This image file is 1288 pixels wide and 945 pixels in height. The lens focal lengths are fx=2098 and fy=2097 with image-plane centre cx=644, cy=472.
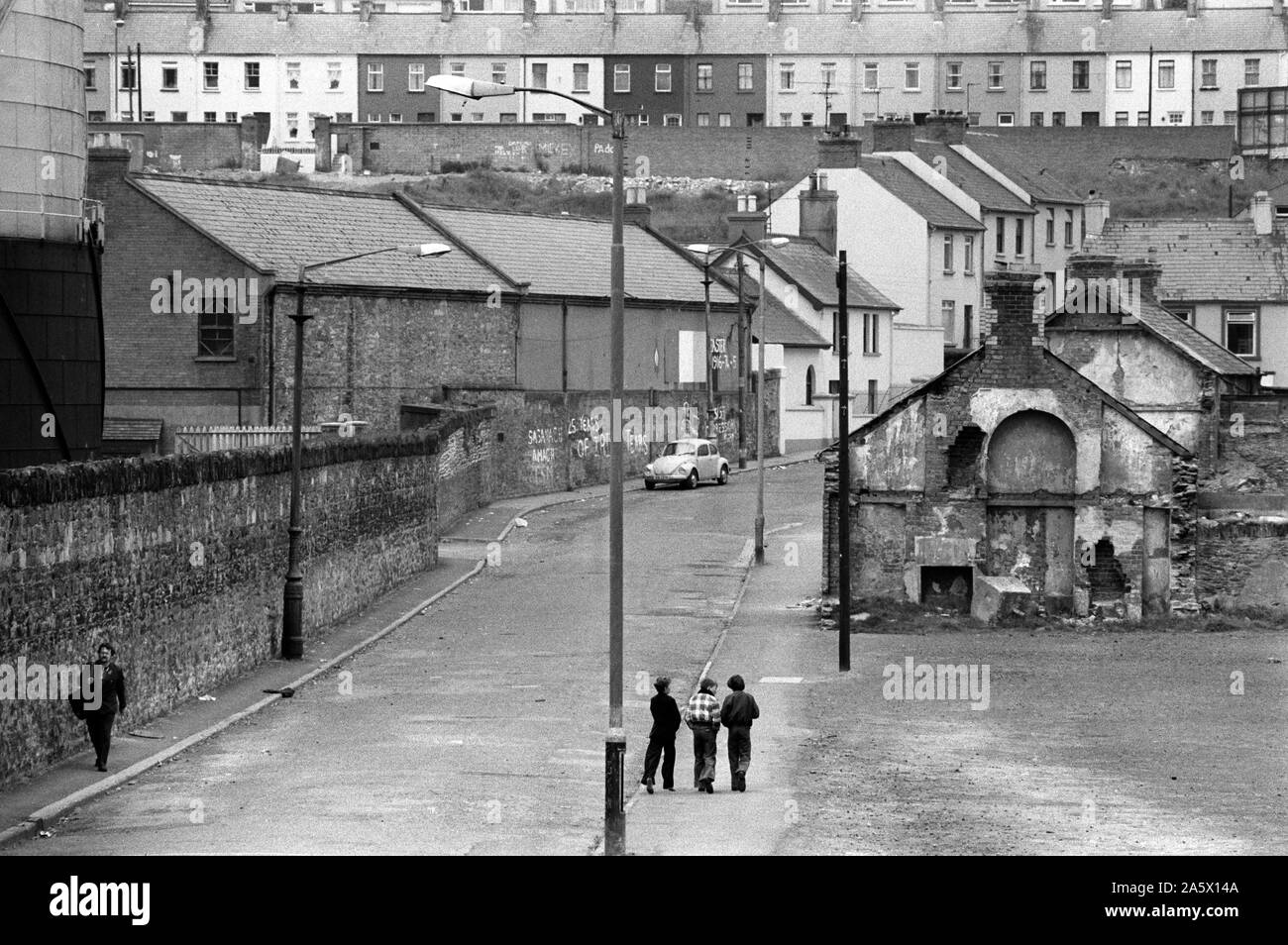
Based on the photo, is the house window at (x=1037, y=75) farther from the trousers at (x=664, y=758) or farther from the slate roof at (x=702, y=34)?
the trousers at (x=664, y=758)

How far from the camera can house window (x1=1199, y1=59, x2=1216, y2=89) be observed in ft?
395

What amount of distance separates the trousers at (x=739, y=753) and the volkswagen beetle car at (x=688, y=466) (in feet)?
130

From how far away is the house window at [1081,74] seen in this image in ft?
396

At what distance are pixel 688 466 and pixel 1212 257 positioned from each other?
22426mm

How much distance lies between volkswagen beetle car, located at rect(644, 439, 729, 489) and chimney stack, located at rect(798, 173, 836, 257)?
20.9 metres

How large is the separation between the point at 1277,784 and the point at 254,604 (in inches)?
687

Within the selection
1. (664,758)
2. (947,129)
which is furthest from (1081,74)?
(664,758)

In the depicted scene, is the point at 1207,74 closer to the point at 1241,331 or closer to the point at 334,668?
the point at 1241,331

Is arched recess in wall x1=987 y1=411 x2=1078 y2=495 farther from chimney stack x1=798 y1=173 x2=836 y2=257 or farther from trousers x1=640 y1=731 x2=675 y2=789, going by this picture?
chimney stack x1=798 y1=173 x2=836 y2=257

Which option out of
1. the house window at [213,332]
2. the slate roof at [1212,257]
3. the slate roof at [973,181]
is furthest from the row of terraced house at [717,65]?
the house window at [213,332]

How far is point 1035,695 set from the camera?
112ft

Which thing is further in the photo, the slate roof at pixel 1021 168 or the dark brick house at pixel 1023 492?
the slate roof at pixel 1021 168
